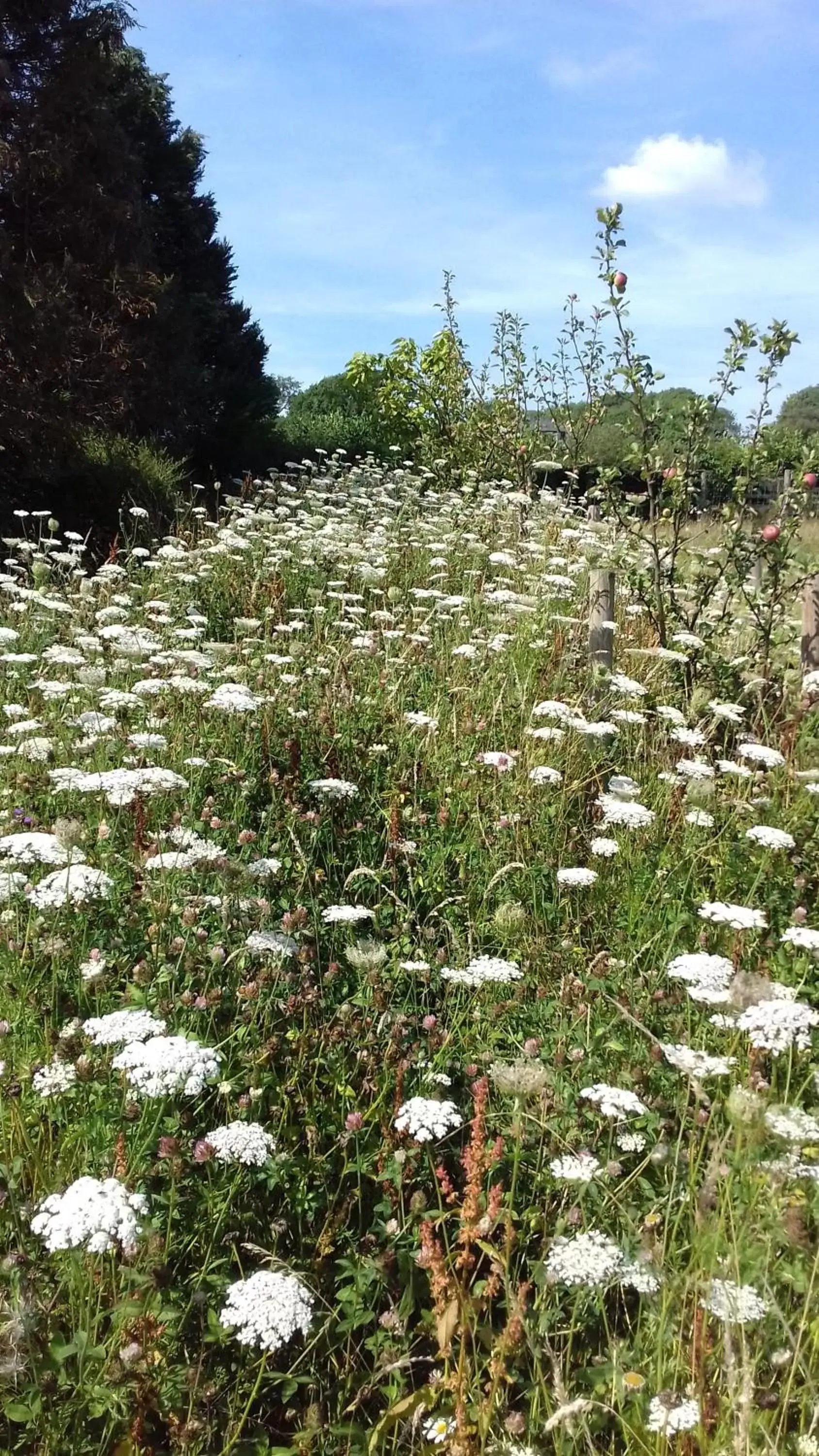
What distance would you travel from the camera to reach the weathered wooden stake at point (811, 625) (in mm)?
5086

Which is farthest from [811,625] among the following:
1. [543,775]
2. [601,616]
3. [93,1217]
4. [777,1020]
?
[93,1217]

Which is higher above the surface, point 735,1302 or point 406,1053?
point 735,1302

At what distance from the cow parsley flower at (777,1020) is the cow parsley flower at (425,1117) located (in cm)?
58

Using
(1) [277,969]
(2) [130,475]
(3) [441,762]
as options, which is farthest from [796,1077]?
(2) [130,475]

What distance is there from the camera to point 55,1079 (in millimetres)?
1984

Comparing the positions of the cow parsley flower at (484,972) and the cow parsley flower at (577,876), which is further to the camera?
the cow parsley flower at (577,876)

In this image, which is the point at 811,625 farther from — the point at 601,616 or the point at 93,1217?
the point at 93,1217

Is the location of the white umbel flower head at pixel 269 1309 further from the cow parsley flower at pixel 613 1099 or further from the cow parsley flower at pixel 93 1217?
the cow parsley flower at pixel 613 1099

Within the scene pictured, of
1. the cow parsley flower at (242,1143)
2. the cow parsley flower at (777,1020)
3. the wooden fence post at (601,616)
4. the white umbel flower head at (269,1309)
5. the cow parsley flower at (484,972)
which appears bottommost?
the white umbel flower head at (269,1309)

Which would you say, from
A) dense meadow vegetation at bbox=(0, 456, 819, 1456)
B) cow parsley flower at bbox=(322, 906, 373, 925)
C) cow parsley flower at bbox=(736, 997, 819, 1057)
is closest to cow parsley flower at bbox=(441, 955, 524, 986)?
dense meadow vegetation at bbox=(0, 456, 819, 1456)

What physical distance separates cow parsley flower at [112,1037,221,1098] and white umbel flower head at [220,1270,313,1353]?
34 cm

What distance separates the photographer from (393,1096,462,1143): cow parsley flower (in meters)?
1.87

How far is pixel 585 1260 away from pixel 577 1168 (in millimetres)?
216

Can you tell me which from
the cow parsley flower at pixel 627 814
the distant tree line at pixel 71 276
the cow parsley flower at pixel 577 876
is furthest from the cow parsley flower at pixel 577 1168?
the distant tree line at pixel 71 276
